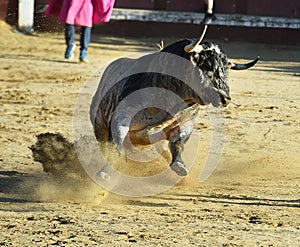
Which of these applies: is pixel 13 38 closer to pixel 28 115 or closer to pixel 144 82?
pixel 28 115

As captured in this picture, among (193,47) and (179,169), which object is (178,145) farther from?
(193,47)

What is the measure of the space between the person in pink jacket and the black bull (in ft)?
16.4

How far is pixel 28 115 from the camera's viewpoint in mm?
7500

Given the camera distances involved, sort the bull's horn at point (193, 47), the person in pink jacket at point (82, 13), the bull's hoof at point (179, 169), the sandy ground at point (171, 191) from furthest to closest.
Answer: the person in pink jacket at point (82, 13) < the bull's hoof at point (179, 169) < the bull's horn at point (193, 47) < the sandy ground at point (171, 191)

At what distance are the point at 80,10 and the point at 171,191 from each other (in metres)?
5.44

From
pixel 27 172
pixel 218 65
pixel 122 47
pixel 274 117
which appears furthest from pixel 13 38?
pixel 218 65

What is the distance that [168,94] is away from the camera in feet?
16.1

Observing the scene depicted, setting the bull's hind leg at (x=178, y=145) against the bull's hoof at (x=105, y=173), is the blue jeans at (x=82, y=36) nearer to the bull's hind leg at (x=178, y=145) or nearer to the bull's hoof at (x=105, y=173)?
the bull's hind leg at (x=178, y=145)

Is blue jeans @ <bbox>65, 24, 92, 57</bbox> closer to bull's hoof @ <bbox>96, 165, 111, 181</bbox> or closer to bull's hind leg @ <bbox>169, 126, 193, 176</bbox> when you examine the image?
bull's hind leg @ <bbox>169, 126, 193, 176</bbox>

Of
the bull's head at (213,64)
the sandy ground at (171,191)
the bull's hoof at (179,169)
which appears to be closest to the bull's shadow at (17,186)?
the sandy ground at (171,191)

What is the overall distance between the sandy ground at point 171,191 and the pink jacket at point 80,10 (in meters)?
0.84

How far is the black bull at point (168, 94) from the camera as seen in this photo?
4.79m

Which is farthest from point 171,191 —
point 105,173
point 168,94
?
point 168,94

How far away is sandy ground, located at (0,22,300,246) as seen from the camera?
13.2 ft
